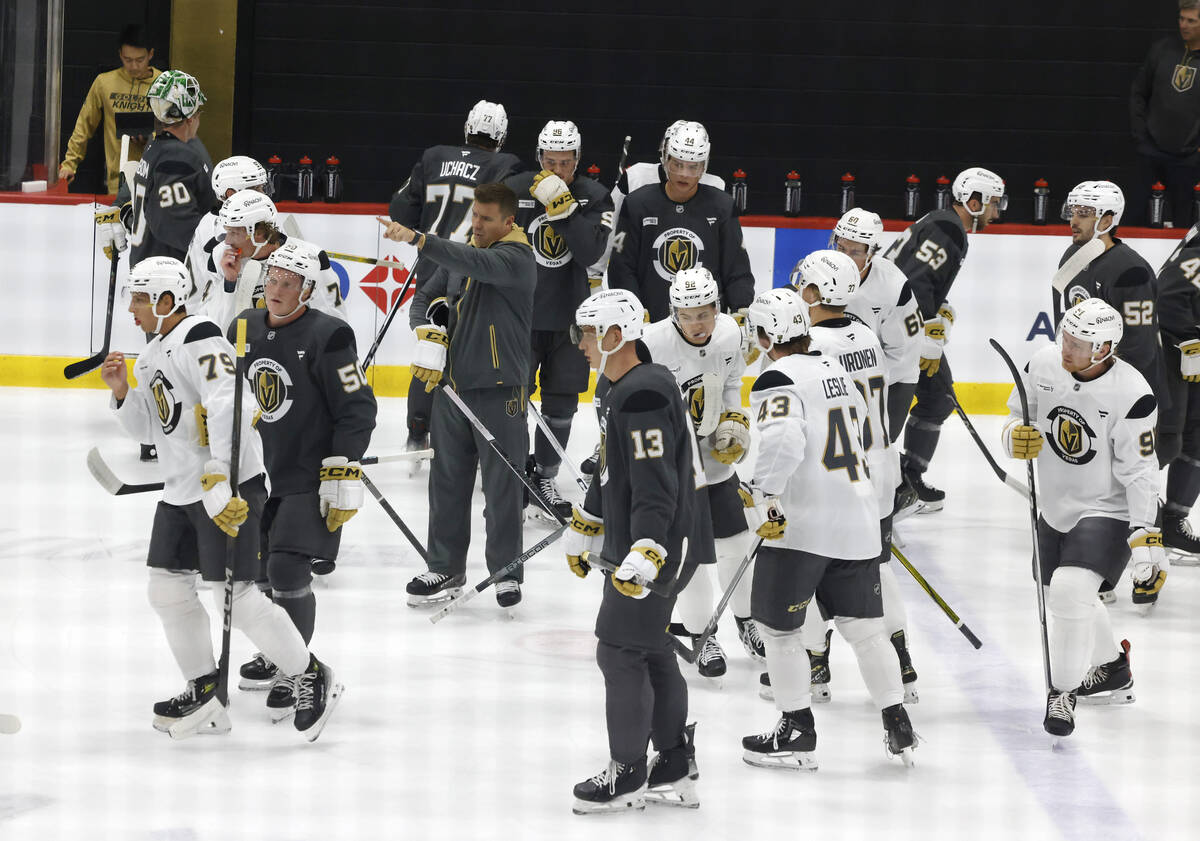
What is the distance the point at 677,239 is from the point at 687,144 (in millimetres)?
457

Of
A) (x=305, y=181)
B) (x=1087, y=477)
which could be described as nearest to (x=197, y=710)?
(x=1087, y=477)

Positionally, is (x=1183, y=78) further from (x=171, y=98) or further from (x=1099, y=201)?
(x=171, y=98)

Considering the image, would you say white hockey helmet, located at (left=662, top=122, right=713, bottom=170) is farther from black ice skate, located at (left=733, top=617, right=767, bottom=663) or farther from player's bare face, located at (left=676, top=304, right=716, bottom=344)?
black ice skate, located at (left=733, top=617, right=767, bottom=663)

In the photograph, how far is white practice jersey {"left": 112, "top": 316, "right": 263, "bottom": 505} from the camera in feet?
15.5

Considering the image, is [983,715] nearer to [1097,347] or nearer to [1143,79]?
[1097,347]

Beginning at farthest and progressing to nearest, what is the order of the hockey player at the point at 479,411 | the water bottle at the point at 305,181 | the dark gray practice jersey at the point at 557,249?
the water bottle at the point at 305,181 → the dark gray practice jersey at the point at 557,249 → the hockey player at the point at 479,411

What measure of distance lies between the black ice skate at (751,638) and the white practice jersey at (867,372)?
29.4 inches

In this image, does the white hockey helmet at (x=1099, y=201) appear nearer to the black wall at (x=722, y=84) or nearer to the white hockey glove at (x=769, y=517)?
the white hockey glove at (x=769, y=517)

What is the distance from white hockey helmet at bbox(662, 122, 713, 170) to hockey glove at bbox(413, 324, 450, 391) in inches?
65.4

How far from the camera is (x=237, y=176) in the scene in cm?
658

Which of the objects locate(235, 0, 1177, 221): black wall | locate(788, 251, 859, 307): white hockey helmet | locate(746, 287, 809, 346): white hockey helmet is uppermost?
locate(235, 0, 1177, 221): black wall

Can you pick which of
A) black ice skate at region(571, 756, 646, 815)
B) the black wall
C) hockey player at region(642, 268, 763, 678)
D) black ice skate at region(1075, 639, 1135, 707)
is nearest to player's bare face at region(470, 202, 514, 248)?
hockey player at region(642, 268, 763, 678)

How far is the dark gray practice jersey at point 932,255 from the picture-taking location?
287 inches

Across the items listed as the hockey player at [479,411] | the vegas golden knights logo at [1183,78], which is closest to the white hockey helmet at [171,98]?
the hockey player at [479,411]
